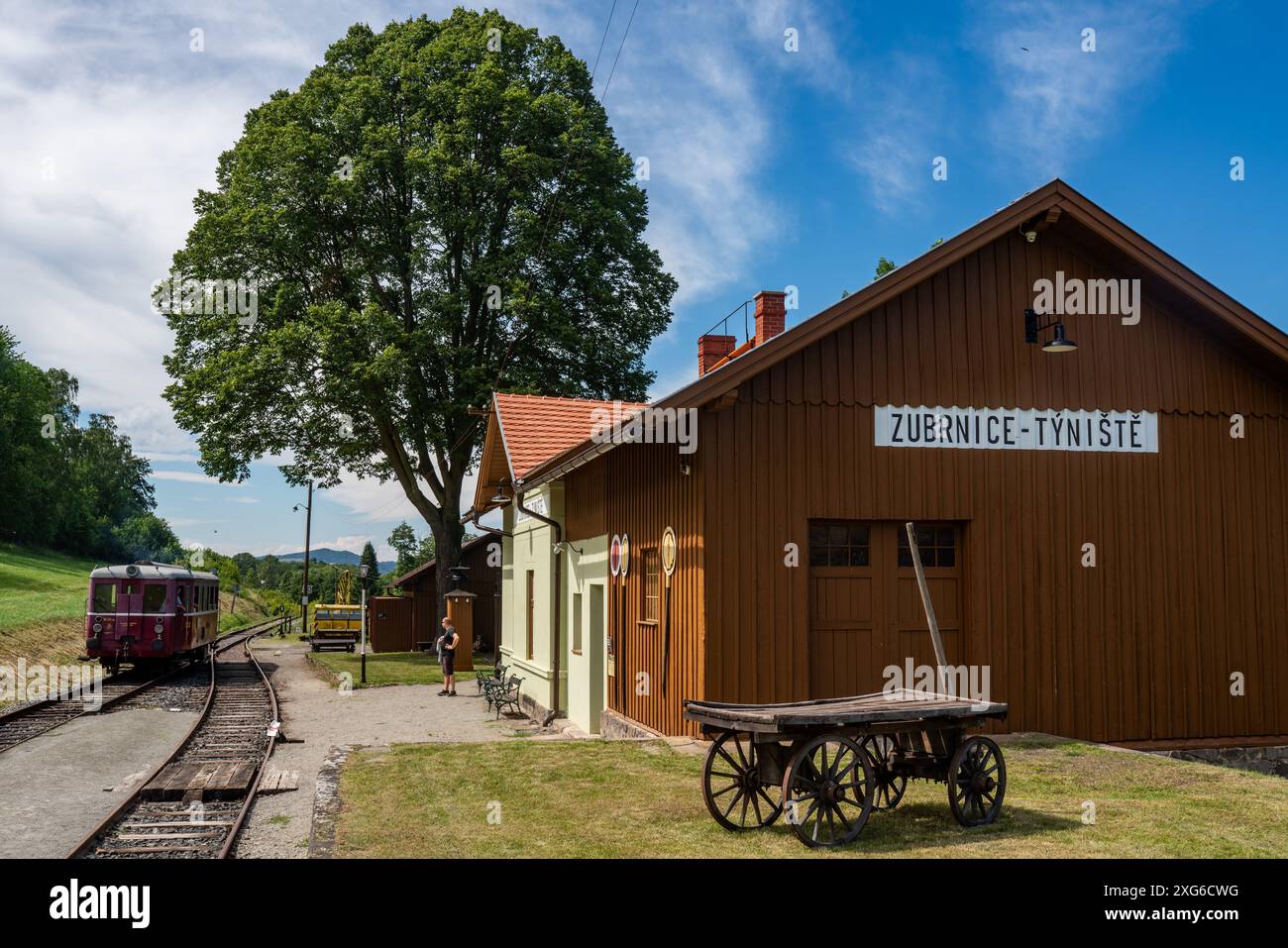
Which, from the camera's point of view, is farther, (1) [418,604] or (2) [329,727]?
(1) [418,604]

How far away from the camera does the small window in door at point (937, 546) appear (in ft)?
40.0

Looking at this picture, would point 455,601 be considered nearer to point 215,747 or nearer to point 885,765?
point 215,747

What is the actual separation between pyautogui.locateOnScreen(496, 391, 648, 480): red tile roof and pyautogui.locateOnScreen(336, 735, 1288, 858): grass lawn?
7.31m

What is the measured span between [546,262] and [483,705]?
13521mm

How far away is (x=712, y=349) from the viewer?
20.0m

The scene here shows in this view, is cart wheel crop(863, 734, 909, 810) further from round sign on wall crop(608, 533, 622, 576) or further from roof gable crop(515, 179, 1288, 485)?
round sign on wall crop(608, 533, 622, 576)

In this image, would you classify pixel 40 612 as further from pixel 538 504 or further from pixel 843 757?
pixel 843 757

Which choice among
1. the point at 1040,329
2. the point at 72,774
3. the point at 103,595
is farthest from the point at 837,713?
the point at 103,595

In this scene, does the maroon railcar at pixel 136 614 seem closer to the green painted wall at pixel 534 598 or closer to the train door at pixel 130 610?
the train door at pixel 130 610

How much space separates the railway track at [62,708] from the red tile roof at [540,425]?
8130mm

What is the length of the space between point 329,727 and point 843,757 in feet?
39.4

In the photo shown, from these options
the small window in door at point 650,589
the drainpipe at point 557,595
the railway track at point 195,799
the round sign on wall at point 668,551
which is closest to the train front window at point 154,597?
the railway track at point 195,799
